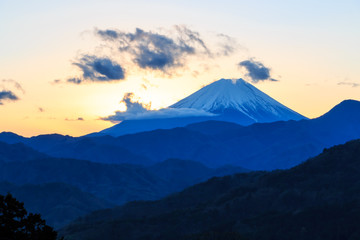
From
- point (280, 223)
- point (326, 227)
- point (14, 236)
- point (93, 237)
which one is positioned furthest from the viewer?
point (93, 237)

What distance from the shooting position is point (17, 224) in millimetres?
37156

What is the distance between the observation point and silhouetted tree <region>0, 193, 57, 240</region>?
36619 millimetres

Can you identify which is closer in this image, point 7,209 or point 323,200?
point 7,209

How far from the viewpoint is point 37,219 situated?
37312 mm

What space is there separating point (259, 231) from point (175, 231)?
2932 centimetres

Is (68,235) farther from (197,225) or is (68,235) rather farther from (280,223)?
(280,223)

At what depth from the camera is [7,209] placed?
123 feet

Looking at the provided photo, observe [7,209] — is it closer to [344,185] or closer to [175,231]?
[175,231]

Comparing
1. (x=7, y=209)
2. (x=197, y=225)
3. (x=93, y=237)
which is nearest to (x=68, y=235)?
(x=93, y=237)

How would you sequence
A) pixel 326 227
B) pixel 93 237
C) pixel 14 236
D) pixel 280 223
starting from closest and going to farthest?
pixel 14 236, pixel 326 227, pixel 280 223, pixel 93 237

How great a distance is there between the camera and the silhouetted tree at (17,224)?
Result: 120 feet

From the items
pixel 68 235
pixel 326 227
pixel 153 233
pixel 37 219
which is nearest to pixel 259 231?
pixel 326 227

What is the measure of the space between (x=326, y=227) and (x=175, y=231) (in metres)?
49.2

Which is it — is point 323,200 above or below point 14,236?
above
